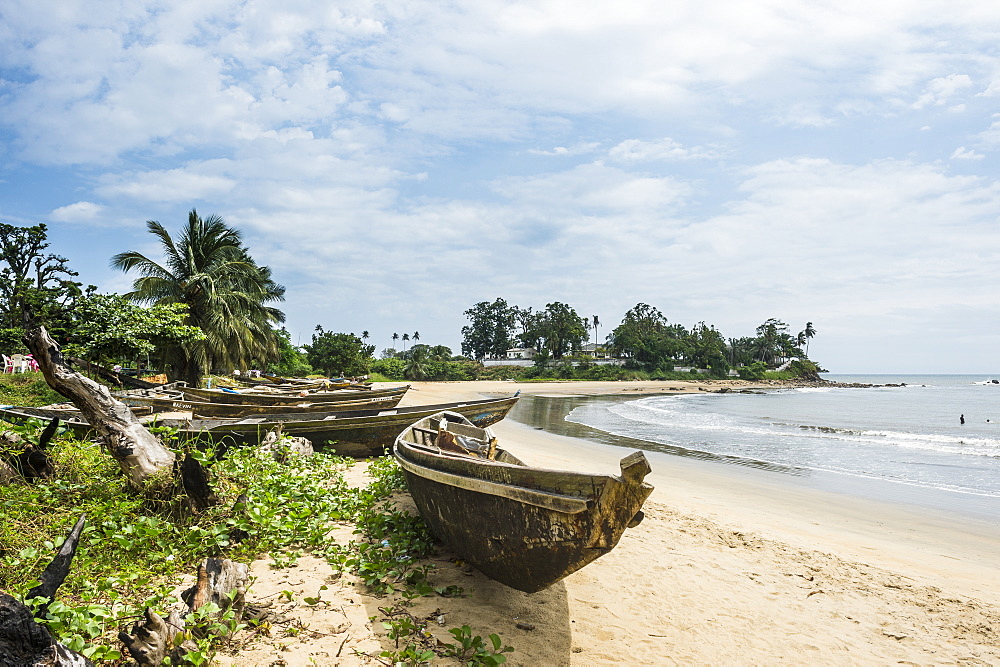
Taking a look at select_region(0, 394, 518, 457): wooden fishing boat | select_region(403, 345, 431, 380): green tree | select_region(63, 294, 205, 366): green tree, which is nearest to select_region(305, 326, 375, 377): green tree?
select_region(403, 345, 431, 380): green tree

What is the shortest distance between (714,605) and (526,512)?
232 centimetres

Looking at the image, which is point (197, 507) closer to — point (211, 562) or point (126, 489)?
point (126, 489)

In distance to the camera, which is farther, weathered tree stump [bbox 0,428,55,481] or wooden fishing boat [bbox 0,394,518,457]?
wooden fishing boat [bbox 0,394,518,457]

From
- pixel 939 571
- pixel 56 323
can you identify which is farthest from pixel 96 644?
pixel 56 323

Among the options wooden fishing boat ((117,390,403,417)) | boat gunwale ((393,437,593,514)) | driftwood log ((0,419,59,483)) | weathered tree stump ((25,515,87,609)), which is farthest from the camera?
wooden fishing boat ((117,390,403,417))

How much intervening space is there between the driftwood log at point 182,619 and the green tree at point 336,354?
138 feet

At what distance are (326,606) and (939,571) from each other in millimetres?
6722

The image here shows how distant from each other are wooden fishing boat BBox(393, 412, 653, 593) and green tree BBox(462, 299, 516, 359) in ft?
274

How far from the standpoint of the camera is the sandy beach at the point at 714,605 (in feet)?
12.6

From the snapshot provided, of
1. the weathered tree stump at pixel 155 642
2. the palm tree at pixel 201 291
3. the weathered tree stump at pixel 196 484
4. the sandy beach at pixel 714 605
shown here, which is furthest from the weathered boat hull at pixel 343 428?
the palm tree at pixel 201 291

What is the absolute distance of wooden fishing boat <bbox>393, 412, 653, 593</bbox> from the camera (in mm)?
3256

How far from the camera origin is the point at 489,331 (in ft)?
298

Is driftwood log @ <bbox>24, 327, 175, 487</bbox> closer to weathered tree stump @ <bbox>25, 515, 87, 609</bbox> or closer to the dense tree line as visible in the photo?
weathered tree stump @ <bbox>25, 515, 87, 609</bbox>

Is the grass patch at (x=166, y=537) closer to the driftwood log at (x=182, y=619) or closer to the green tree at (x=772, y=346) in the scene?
the driftwood log at (x=182, y=619)
